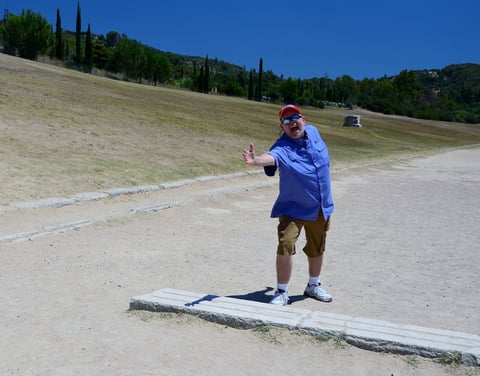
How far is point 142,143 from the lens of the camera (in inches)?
705

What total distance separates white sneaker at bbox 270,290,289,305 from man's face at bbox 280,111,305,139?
135cm

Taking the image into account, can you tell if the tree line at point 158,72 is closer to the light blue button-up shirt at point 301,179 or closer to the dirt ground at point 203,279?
the dirt ground at point 203,279

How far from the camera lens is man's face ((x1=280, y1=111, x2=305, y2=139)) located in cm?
515

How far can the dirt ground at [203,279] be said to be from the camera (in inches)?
156

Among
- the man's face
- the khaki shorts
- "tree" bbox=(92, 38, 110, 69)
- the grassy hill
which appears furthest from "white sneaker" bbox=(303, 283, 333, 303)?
"tree" bbox=(92, 38, 110, 69)

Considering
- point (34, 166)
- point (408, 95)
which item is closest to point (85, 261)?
point (34, 166)

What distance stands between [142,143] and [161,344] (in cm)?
1409

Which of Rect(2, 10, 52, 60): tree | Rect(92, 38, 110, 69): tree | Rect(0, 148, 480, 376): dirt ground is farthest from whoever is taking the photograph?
Rect(92, 38, 110, 69): tree

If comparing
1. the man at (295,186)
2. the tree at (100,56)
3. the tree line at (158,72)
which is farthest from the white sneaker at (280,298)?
the tree at (100,56)

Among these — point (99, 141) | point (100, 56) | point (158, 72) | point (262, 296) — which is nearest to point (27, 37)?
point (158, 72)

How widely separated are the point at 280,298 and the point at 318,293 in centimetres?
49

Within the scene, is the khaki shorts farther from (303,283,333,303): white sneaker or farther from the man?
(303,283,333,303): white sneaker

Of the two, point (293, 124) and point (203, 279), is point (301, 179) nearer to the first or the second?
point (293, 124)

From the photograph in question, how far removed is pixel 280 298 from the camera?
5.24 meters
